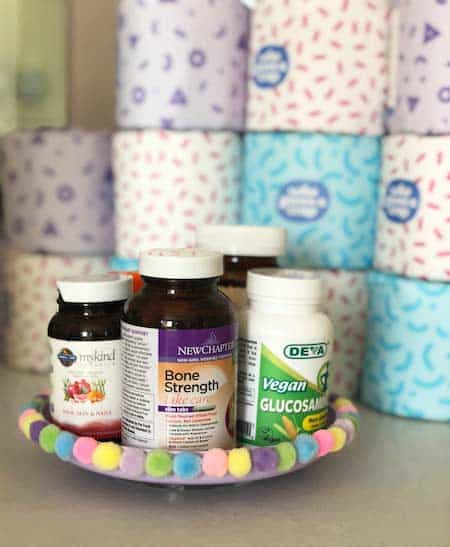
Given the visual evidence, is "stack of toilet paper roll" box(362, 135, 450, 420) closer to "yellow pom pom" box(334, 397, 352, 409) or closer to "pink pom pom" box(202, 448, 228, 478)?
"yellow pom pom" box(334, 397, 352, 409)

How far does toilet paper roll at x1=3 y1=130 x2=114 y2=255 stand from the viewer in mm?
917

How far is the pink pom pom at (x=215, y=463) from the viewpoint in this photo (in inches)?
21.1

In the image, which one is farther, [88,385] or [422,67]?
[422,67]

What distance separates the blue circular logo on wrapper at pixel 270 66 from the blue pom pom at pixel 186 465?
18.3 inches

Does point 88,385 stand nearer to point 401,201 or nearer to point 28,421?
point 28,421

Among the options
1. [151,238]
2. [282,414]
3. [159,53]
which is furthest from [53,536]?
[159,53]

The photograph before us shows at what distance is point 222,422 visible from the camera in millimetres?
572

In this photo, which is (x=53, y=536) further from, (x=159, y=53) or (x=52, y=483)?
(x=159, y=53)

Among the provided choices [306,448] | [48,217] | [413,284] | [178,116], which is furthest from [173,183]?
[306,448]

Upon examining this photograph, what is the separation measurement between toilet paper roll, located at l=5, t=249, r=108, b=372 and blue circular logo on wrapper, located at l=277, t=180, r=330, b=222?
0.25m

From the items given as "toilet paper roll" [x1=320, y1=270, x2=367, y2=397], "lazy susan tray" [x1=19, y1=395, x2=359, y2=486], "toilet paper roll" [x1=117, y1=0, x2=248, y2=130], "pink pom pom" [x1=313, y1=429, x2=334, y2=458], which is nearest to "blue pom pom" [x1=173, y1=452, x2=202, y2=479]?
"lazy susan tray" [x1=19, y1=395, x2=359, y2=486]

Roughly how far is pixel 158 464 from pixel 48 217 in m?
0.48

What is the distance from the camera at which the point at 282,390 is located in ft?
1.94

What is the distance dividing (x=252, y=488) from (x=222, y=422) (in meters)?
0.07
